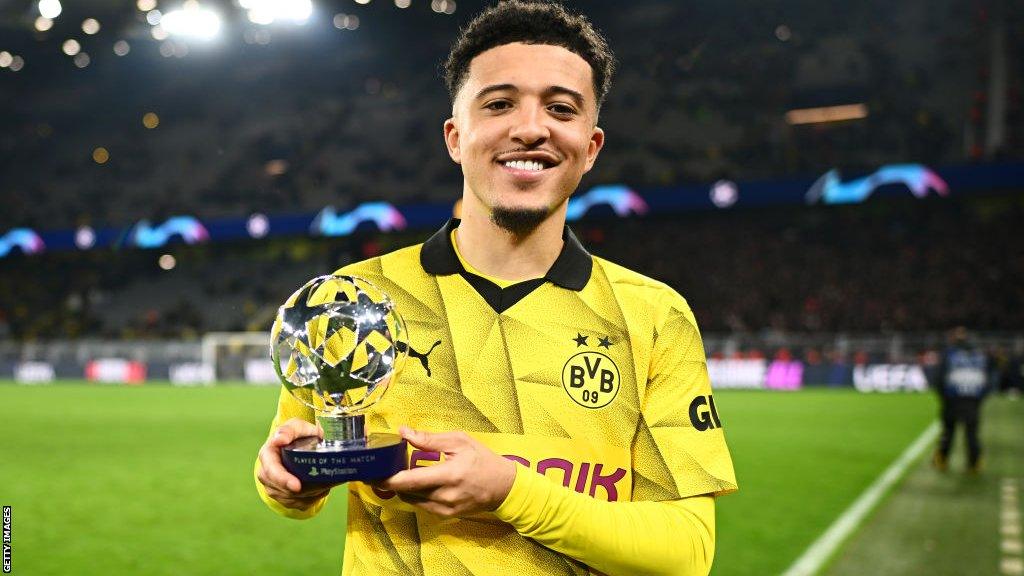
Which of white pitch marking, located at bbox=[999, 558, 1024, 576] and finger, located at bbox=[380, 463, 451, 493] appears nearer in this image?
finger, located at bbox=[380, 463, 451, 493]

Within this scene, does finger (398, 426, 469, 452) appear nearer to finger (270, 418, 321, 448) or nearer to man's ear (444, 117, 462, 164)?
finger (270, 418, 321, 448)

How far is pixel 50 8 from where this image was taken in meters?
19.4

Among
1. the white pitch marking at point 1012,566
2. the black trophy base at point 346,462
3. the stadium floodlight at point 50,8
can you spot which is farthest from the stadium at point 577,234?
the black trophy base at point 346,462

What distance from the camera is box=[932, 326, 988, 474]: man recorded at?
9633 millimetres

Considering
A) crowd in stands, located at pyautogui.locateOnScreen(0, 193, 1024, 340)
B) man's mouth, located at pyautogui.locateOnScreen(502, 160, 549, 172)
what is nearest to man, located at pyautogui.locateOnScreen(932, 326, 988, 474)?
man's mouth, located at pyautogui.locateOnScreen(502, 160, 549, 172)

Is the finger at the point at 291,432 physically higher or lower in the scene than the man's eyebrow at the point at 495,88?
lower

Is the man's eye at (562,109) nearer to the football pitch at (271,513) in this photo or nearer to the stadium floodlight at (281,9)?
the football pitch at (271,513)

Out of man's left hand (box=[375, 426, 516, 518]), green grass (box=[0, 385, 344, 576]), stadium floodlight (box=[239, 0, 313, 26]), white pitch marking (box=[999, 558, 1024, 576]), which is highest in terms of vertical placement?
stadium floodlight (box=[239, 0, 313, 26])

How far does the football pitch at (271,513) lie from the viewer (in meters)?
6.14

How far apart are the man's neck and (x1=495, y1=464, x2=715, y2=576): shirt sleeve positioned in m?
0.49

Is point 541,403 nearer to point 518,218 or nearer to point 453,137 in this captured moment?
point 518,218

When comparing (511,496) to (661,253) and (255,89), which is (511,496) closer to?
(661,253)

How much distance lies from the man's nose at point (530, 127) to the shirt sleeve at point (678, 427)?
48cm

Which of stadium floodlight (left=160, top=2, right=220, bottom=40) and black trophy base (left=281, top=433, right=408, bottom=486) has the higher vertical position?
stadium floodlight (left=160, top=2, right=220, bottom=40)
